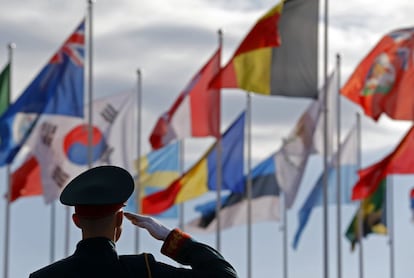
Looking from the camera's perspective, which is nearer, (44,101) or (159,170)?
(44,101)

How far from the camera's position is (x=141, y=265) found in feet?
12.8

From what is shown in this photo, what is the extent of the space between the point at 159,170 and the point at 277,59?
10997 millimetres

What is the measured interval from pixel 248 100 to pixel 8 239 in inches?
251

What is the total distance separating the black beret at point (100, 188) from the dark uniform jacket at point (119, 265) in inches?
5.0

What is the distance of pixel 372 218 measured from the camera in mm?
32625

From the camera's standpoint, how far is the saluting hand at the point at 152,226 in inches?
158

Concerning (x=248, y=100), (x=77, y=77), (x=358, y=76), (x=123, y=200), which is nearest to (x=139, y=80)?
(x=248, y=100)

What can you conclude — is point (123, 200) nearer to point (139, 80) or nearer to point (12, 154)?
point (12, 154)

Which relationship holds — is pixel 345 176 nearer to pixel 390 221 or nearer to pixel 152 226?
pixel 390 221

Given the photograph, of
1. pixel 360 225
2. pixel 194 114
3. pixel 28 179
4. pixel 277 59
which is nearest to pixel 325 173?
pixel 277 59

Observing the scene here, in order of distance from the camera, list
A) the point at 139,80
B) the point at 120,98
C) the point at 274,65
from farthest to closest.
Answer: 1. the point at 139,80
2. the point at 120,98
3. the point at 274,65

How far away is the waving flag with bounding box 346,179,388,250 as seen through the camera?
31852 mm

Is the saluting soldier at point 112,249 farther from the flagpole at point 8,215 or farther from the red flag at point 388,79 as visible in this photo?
the flagpole at point 8,215

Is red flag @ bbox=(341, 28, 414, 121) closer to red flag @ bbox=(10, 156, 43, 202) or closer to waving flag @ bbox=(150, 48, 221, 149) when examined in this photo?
waving flag @ bbox=(150, 48, 221, 149)
